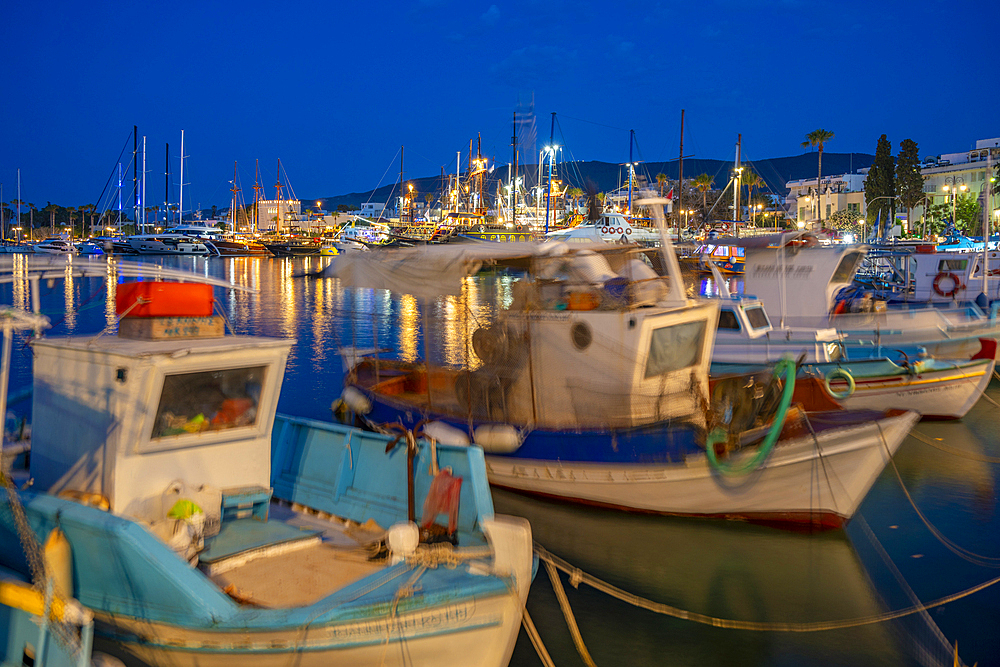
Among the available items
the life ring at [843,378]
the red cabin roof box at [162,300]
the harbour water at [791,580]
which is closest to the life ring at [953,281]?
the harbour water at [791,580]

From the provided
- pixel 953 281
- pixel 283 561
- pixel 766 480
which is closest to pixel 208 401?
pixel 283 561

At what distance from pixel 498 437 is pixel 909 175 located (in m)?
68.6

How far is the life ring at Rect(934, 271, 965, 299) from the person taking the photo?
2619 centimetres

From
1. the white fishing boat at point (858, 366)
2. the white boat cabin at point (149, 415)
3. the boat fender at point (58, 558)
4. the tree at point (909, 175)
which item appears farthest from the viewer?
the tree at point (909, 175)

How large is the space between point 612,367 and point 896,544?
441 centimetres

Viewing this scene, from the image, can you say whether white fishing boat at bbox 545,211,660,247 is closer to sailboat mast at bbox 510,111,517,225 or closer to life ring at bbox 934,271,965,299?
sailboat mast at bbox 510,111,517,225

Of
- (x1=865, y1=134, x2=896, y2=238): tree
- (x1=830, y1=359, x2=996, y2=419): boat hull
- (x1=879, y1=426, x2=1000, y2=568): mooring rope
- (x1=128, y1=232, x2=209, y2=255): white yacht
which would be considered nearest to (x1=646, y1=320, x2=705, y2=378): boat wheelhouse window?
(x1=879, y1=426, x2=1000, y2=568): mooring rope

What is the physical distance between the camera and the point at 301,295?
46281 mm

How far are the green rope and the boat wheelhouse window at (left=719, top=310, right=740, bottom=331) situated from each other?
625 cm

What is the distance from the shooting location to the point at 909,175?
6594 cm

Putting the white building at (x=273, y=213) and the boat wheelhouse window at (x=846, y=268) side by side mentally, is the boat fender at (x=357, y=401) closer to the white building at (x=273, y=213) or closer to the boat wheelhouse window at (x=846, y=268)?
the boat wheelhouse window at (x=846, y=268)

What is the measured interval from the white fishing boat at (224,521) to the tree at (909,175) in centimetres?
7007

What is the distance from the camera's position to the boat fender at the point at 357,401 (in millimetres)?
11945

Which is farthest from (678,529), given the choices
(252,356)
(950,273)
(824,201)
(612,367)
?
(824,201)
